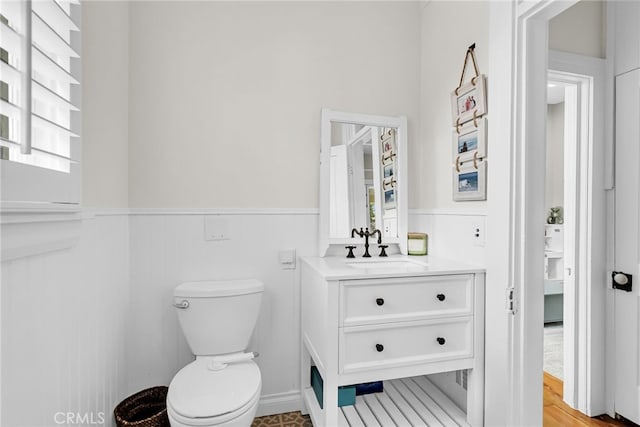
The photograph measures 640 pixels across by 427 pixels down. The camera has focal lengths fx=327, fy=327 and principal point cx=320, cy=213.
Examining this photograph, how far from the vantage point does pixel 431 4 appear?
2041mm

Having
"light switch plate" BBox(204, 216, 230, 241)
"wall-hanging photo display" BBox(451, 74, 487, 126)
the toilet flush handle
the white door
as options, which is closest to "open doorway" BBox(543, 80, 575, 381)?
the white door

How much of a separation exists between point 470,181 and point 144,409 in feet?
6.61

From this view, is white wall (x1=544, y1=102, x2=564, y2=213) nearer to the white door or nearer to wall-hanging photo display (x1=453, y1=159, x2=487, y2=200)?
the white door

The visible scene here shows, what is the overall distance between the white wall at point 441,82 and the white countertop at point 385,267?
313 millimetres

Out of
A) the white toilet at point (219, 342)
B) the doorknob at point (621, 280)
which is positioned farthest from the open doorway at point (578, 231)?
the white toilet at point (219, 342)

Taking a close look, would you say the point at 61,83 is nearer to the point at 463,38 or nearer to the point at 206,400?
the point at 206,400

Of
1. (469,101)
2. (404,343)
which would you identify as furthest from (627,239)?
(404,343)

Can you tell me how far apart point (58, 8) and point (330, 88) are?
1.36 metres

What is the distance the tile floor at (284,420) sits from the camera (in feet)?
5.91

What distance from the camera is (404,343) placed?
4.80 feet

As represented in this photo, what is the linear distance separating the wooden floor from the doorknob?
749mm

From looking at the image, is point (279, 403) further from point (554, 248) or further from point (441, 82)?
point (554, 248)

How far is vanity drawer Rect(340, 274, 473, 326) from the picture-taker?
1419mm

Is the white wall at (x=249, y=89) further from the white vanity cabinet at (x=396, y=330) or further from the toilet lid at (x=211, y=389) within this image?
the toilet lid at (x=211, y=389)
